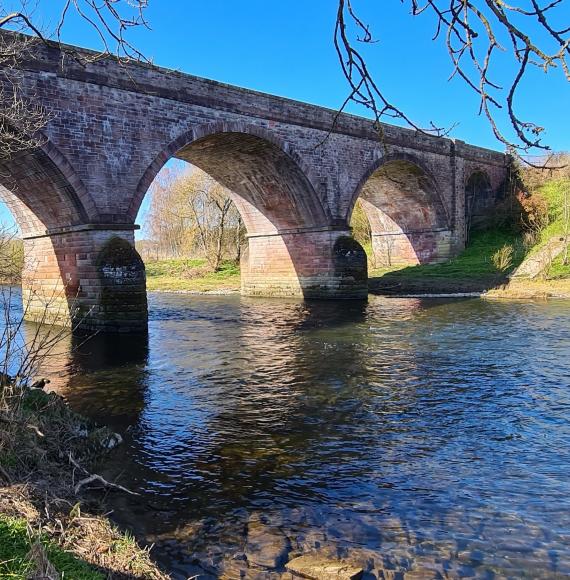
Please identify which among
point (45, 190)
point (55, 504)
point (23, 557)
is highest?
point (45, 190)

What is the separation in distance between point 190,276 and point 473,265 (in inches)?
792

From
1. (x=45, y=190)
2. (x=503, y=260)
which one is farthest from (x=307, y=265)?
(x=45, y=190)

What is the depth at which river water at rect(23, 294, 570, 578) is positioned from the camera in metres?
4.19

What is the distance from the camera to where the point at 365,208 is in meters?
37.2

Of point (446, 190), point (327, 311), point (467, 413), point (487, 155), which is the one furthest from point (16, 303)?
point (487, 155)

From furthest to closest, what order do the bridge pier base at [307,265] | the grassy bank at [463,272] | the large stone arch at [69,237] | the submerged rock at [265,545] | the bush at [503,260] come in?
the bush at [503,260] < the grassy bank at [463,272] < the bridge pier base at [307,265] < the large stone arch at [69,237] < the submerged rock at [265,545]

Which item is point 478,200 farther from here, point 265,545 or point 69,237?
point 265,545

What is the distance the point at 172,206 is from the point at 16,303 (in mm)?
20793

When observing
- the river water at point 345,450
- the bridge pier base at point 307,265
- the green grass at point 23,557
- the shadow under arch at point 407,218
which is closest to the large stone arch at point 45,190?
the river water at point 345,450

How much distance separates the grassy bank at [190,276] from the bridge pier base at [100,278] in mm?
15229

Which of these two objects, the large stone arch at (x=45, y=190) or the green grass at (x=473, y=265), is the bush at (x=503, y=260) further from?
the large stone arch at (x=45, y=190)

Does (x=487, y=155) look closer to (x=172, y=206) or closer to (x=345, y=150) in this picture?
(x=345, y=150)

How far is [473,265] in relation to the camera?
3083 centimetres

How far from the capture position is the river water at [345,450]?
4.19m
